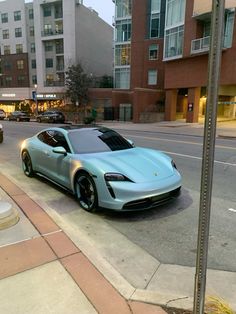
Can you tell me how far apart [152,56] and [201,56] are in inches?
451

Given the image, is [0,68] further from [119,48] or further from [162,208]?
[162,208]

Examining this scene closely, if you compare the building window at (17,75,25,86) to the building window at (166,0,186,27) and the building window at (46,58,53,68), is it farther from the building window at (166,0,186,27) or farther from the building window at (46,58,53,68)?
the building window at (166,0,186,27)

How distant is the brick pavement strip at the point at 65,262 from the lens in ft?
8.23

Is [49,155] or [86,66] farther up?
[86,66]

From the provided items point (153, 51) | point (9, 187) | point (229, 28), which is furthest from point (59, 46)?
point (9, 187)

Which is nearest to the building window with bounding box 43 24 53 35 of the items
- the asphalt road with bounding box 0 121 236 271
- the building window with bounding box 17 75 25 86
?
the building window with bounding box 17 75 25 86

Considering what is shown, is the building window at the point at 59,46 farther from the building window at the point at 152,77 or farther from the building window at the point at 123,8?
the building window at the point at 152,77

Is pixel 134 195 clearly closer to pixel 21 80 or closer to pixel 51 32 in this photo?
pixel 51 32

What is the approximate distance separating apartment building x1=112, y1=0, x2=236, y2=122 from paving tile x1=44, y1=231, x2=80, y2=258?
49.0 feet

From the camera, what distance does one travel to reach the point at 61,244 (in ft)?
11.7

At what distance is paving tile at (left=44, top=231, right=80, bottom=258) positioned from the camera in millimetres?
3371

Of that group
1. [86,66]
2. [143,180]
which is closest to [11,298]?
[143,180]

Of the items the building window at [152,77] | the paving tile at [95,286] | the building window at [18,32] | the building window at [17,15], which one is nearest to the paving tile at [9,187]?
the paving tile at [95,286]

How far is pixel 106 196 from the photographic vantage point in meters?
4.44
